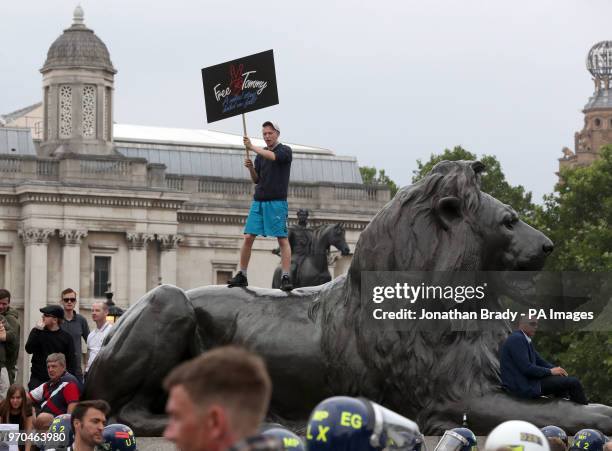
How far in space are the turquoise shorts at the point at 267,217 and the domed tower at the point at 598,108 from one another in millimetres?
157042

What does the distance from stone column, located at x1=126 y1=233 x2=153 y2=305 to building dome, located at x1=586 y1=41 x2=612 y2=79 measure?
291 feet

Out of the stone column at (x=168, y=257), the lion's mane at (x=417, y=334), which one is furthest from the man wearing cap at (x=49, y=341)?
the stone column at (x=168, y=257)

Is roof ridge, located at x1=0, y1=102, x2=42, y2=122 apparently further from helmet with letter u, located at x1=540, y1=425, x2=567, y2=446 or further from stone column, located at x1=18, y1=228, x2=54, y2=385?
helmet with letter u, located at x1=540, y1=425, x2=567, y2=446

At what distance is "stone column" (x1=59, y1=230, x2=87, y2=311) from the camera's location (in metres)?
84.4

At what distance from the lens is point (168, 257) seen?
88.9 m

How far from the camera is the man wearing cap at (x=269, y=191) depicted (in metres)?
14.4

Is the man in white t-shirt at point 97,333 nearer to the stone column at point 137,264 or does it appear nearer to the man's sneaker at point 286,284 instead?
the man's sneaker at point 286,284

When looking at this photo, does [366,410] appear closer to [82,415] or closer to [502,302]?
→ [82,415]

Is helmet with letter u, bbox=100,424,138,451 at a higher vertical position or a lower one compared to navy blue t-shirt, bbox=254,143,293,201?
lower

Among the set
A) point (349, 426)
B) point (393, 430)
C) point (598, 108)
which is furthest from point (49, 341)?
point (598, 108)

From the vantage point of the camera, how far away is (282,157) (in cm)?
1438

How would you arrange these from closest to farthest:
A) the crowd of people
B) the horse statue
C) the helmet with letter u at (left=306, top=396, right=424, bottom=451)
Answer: the crowd of people, the helmet with letter u at (left=306, top=396, right=424, bottom=451), the horse statue

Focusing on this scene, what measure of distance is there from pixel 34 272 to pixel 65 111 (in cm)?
805

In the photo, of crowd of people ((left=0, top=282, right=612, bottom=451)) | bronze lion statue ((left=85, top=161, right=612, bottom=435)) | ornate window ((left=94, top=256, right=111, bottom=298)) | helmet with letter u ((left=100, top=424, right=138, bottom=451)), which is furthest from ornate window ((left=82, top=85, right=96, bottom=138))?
helmet with letter u ((left=100, top=424, right=138, bottom=451))
